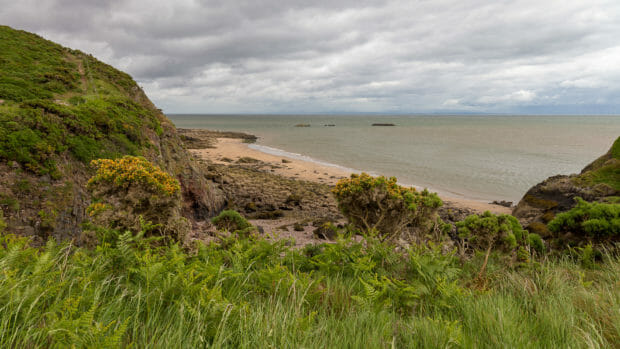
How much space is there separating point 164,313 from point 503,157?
45.6 m

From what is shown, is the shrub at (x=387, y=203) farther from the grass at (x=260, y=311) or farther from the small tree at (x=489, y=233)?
the grass at (x=260, y=311)

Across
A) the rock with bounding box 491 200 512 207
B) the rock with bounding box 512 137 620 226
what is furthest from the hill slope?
the rock with bounding box 491 200 512 207

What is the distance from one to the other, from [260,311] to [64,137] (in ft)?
34.0

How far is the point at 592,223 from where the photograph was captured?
6344 mm

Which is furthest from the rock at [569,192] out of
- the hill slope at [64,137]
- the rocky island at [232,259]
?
the hill slope at [64,137]

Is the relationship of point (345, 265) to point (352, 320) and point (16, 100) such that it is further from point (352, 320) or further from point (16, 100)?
point (16, 100)

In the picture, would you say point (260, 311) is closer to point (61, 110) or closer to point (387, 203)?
point (387, 203)

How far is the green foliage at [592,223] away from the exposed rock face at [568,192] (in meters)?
7.33

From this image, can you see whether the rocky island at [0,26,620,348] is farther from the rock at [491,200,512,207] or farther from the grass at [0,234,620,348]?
the rock at [491,200,512,207]

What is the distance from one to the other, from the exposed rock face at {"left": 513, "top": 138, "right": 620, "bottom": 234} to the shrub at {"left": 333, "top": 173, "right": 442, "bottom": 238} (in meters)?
8.28

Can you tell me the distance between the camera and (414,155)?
40500 millimetres

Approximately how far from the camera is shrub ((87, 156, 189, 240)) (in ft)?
17.3

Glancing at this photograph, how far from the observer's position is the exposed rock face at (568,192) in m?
13.6

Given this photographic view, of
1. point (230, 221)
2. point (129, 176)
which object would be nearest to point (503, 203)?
point (230, 221)
